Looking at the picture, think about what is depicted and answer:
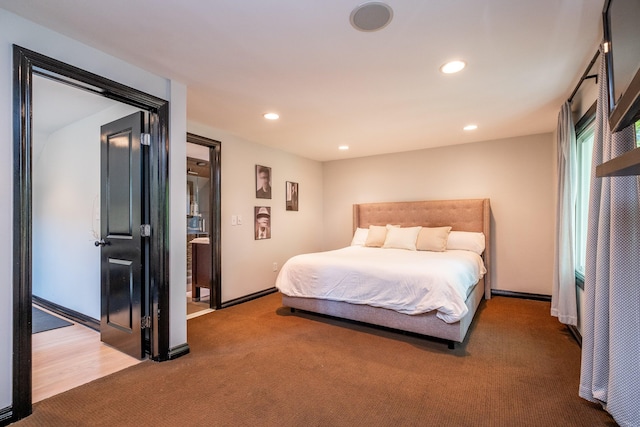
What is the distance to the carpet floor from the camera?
1.72 meters

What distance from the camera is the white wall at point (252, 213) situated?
3949 millimetres

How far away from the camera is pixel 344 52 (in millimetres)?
2004

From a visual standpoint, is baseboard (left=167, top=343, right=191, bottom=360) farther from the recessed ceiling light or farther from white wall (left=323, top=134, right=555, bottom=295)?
white wall (left=323, top=134, right=555, bottom=295)

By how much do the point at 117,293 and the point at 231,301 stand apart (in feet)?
5.10

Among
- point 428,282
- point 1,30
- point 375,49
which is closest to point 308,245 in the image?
point 428,282

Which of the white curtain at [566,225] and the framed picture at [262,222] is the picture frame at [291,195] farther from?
the white curtain at [566,225]

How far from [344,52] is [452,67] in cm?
84

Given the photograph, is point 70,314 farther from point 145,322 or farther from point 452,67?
point 452,67

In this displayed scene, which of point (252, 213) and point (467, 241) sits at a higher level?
point (252, 213)

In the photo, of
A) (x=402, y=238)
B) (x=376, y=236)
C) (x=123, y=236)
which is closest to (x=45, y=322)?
(x=123, y=236)

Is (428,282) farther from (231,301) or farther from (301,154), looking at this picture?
(301,154)

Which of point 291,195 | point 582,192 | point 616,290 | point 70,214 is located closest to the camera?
point 616,290

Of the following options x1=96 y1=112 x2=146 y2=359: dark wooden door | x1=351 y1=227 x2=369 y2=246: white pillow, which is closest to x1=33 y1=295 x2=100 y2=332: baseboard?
x1=96 y1=112 x2=146 y2=359: dark wooden door

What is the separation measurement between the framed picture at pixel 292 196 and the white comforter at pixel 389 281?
1649 millimetres
